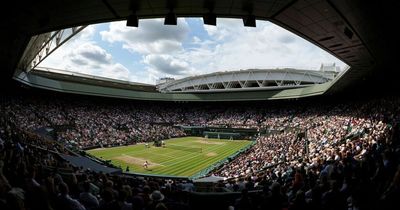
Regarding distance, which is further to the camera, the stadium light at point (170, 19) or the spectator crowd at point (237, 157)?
the stadium light at point (170, 19)

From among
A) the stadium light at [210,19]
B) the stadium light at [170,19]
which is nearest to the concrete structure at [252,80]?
the stadium light at [210,19]

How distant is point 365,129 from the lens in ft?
73.8

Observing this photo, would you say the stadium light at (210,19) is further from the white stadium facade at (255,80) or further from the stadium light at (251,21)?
the white stadium facade at (255,80)

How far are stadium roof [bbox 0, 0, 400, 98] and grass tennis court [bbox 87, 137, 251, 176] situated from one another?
60.3 feet

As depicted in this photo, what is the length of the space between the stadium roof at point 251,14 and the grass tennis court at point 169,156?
724 inches

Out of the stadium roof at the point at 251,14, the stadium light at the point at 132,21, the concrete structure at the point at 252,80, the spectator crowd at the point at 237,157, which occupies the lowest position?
the spectator crowd at the point at 237,157

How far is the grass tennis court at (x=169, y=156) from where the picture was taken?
30438 millimetres

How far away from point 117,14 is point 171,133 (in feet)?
151

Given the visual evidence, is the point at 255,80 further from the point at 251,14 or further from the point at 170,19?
the point at 170,19

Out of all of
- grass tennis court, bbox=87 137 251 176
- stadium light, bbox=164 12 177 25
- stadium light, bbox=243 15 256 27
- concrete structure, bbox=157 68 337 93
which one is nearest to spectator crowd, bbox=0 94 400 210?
grass tennis court, bbox=87 137 251 176

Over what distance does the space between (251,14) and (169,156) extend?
28.2 m

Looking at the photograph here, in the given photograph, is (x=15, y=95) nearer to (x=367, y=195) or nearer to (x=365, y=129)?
(x=365, y=129)

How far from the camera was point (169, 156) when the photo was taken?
3716 cm

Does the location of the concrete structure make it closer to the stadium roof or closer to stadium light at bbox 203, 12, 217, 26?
the stadium roof
